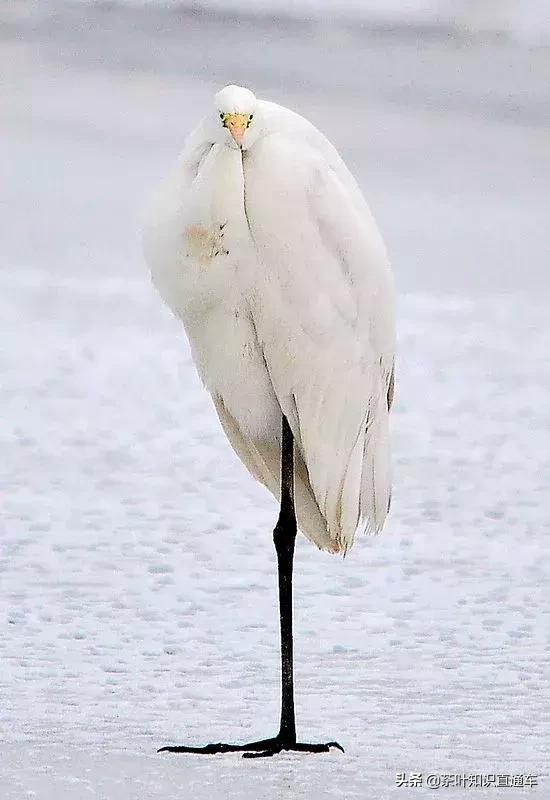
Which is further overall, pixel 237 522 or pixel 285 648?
pixel 237 522

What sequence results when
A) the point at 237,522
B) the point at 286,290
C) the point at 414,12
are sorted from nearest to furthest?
the point at 286,290, the point at 237,522, the point at 414,12

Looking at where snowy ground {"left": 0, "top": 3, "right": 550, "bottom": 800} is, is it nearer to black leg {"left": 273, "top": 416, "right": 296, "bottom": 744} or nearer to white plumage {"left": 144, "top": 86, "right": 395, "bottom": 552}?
black leg {"left": 273, "top": 416, "right": 296, "bottom": 744}

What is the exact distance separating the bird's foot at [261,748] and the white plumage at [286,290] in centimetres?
36

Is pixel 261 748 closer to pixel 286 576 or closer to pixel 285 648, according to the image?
pixel 285 648

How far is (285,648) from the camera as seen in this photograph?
2627 millimetres

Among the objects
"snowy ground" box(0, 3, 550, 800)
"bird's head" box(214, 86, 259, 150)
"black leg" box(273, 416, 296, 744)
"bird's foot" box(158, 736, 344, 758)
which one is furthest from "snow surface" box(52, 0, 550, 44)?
"bird's foot" box(158, 736, 344, 758)

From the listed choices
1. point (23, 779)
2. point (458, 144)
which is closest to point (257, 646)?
point (23, 779)

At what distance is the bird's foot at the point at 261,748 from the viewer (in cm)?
243

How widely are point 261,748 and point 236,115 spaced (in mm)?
908

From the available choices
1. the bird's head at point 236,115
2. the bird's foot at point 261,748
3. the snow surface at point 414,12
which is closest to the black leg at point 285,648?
the bird's foot at point 261,748

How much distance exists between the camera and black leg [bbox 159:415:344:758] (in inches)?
96.9

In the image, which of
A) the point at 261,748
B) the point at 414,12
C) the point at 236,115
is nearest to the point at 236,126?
the point at 236,115

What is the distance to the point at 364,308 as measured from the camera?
2.57 m

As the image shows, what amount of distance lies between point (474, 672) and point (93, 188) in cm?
521
